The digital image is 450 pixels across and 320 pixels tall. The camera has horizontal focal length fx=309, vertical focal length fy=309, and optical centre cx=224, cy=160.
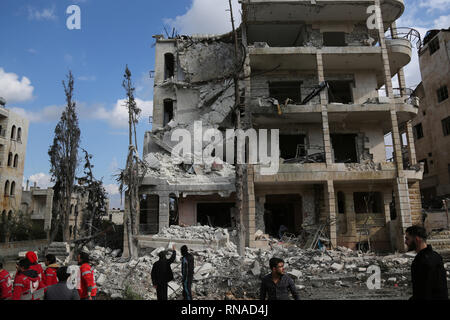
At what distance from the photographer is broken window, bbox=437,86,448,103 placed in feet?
77.0

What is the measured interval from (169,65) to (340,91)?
12.4 meters

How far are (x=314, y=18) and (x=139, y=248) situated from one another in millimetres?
16614

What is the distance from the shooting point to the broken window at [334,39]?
19663 millimetres

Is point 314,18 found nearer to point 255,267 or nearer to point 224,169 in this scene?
point 224,169

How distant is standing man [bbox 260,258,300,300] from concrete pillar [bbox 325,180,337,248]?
1215 cm

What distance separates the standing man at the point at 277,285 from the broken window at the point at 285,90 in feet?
53.4

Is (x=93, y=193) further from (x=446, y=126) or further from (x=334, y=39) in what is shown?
(x=446, y=126)

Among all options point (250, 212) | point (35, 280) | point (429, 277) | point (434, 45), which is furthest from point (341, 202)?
point (434, 45)

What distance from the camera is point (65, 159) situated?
20.2 meters

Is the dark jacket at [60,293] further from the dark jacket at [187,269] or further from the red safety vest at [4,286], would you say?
the dark jacket at [187,269]

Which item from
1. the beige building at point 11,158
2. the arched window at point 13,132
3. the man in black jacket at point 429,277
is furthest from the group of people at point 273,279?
the arched window at point 13,132

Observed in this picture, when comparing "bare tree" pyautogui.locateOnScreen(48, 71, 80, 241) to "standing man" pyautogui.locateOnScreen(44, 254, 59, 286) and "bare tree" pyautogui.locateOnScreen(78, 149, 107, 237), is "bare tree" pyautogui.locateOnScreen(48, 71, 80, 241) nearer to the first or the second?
"bare tree" pyautogui.locateOnScreen(78, 149, 107, 237)

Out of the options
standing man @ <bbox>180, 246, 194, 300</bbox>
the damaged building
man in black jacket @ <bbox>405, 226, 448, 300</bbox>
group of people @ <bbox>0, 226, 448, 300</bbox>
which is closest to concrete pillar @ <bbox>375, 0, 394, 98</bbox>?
the damaged building
